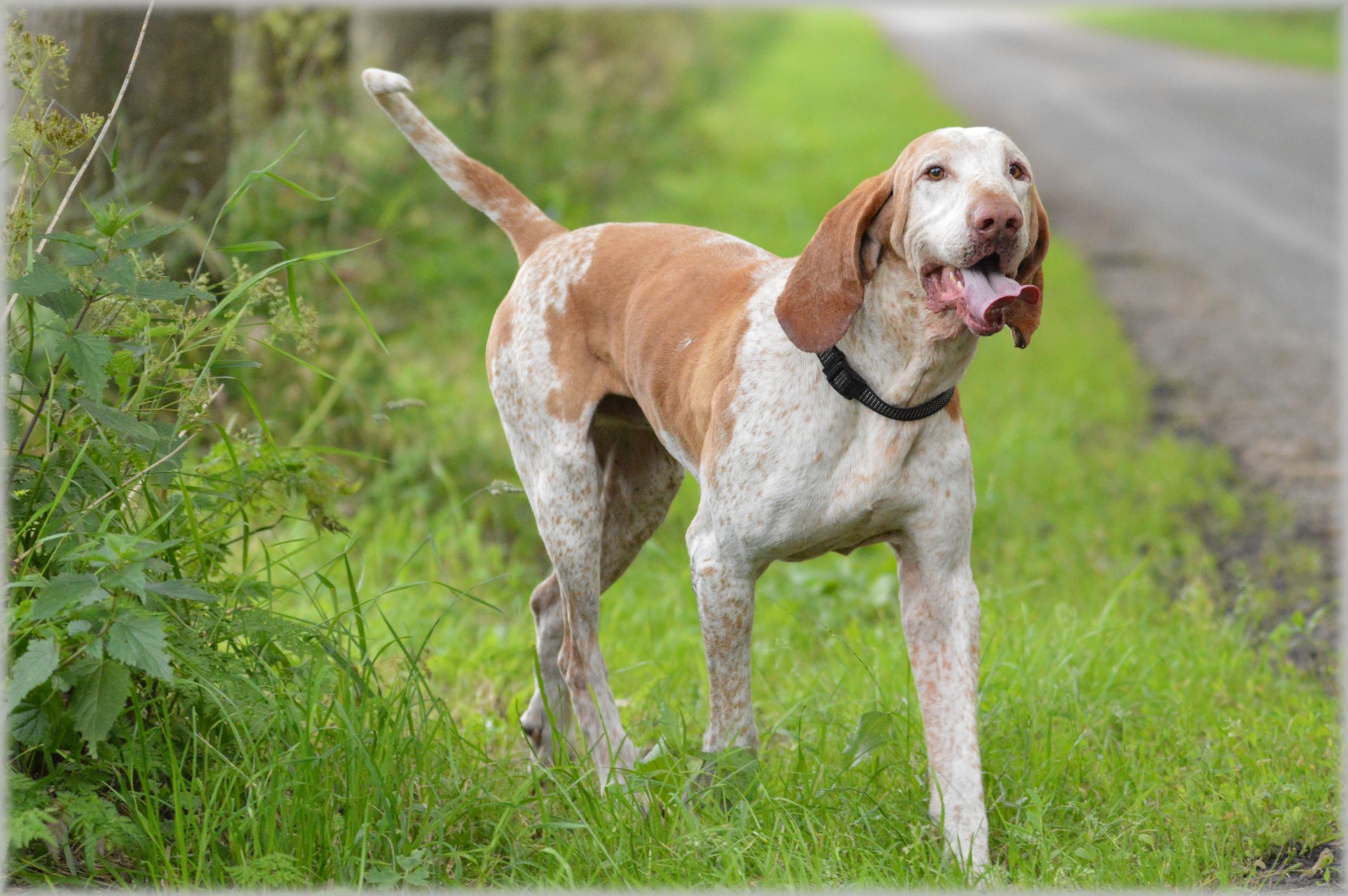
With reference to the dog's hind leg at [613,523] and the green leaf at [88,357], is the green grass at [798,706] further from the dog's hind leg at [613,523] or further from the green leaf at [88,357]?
the green leaf at [88,357]

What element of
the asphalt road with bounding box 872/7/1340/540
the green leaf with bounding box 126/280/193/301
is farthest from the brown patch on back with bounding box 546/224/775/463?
the asphalt road with bounding box 872/7/1340/540

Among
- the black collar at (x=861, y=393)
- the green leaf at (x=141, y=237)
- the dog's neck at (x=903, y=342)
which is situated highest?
the green leaf at (x=141, y=237)

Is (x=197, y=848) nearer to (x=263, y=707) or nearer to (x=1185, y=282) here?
(x=263, y=707)

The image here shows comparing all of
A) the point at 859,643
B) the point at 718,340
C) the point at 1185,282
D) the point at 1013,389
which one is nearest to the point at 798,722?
the point at 859,643

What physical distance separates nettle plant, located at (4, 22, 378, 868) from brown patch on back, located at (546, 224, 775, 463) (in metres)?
0.78

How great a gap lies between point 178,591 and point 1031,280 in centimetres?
193

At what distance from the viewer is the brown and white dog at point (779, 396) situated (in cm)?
298

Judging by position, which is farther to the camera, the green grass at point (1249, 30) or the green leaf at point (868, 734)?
the green grass at point (1249, 30)

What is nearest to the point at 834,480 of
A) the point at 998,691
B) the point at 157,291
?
the point at 998,691

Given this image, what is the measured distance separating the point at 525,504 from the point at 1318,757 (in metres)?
3.13

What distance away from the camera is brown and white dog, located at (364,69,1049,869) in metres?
2.98

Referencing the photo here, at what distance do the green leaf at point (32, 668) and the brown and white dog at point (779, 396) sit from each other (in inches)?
49.0

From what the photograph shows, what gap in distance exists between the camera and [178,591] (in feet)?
8.98

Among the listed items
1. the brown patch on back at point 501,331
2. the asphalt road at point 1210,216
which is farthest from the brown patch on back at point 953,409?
the asphalt road at point 1210,216
